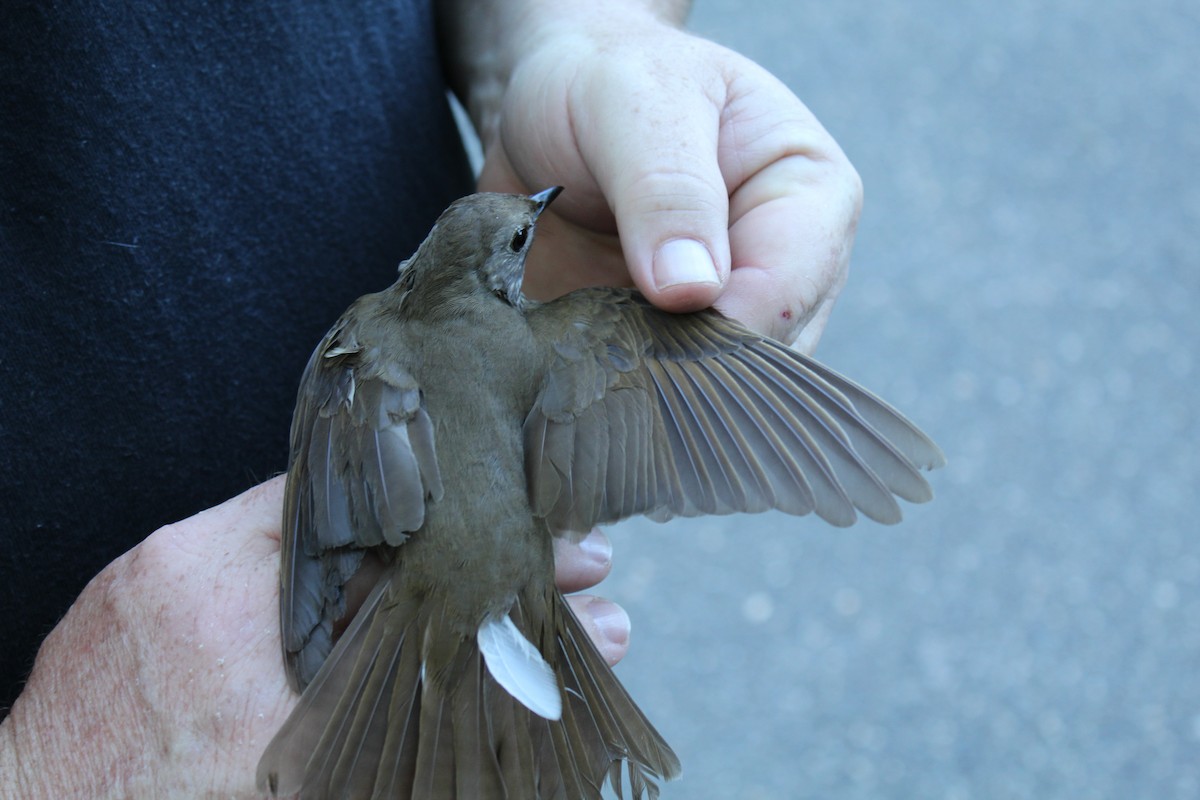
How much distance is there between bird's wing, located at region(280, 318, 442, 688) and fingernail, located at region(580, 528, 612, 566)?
1.31 ft

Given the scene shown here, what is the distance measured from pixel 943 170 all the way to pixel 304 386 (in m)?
5.49

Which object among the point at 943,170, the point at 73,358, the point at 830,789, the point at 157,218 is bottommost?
the point at 830,789

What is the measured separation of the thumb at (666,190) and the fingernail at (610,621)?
747mm

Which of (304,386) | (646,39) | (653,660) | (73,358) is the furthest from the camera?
(653,660)

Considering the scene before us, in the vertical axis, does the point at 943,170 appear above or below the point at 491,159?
below

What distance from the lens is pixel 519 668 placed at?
8.48 ft

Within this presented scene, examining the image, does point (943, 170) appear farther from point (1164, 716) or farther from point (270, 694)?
point (270, 694)

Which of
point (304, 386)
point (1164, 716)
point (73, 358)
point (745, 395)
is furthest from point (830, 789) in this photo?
point (73, 358)

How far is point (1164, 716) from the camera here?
511cm

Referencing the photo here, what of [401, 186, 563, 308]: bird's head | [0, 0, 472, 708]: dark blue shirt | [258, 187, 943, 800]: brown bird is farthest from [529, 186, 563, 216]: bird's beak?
[0, 0, 472, 708]: dark blue shirt

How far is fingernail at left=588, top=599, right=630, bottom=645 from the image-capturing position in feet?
9.13

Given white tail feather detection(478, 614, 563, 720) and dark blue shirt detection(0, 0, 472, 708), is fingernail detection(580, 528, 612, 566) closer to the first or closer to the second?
white tail feather detection(478, 614, 563, 720)

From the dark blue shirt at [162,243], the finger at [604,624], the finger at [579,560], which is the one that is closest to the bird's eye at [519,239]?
the dark blue shirt at [162,243]

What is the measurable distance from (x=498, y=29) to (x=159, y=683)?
220 cm
